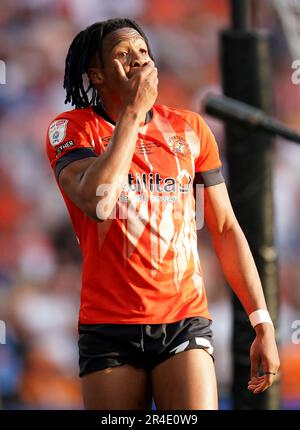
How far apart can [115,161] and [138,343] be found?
0.79 meters

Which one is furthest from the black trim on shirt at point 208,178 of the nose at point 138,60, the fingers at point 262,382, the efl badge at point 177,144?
the fingers at point 262,382

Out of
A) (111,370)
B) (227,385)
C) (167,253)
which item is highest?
(167,253)

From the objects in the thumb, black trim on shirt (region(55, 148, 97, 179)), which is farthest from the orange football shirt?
the thumb

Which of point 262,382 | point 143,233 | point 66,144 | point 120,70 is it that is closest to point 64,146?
point 66,144

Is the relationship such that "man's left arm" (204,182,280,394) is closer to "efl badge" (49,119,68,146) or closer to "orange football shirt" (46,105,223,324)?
"orange football shirt" (46,105,223,324)

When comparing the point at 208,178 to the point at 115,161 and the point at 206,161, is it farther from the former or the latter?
the point at 115,161

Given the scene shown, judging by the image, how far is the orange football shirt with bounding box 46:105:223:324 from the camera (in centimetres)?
390

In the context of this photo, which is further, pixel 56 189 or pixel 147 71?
pixel 56 189

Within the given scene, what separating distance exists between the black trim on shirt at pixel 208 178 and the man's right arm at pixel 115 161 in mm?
448

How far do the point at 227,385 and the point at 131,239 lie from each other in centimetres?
632

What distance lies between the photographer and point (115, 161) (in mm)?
3619

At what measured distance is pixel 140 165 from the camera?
3.98m

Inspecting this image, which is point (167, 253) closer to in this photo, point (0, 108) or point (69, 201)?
point (69, 201)
